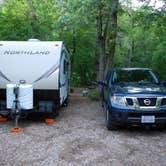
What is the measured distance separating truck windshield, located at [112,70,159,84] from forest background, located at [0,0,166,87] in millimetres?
4440

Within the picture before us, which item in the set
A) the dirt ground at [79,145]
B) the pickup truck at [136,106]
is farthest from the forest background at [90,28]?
the dirt ground at [79,145]

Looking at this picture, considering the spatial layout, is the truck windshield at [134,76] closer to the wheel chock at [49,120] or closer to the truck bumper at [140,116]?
the truck bumper at [140,116]

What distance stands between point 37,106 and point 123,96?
2.76 meters

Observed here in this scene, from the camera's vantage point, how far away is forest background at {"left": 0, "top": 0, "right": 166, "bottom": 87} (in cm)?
1368

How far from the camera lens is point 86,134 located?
24.7 ft

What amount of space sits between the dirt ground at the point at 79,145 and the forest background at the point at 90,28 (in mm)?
6278

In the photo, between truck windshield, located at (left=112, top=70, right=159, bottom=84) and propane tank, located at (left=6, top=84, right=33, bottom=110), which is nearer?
propane tank, located at (left=6, top=84, right=33, bottom=110)

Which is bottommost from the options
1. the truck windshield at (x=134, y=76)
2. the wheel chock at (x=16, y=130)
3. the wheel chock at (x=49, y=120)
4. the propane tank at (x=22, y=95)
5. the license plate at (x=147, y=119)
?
the wheel chock at (x=49, y=120)

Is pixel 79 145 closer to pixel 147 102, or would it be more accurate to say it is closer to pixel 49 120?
pixel 147 102

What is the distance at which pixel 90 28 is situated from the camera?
19.2m

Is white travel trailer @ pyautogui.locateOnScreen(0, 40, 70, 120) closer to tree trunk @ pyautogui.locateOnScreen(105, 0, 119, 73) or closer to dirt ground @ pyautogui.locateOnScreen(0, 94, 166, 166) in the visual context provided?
dirt ground @ pyautogui.locateOnScreen(0, 94, 166, 166)

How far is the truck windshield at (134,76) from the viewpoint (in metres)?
9.08

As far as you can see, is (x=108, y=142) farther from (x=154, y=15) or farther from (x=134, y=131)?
(x=154, y=15)

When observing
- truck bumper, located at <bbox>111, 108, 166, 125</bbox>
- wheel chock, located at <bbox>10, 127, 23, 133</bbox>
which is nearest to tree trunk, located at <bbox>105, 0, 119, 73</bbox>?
truck bumper, located at <bbox>111, 108, 166, 125</bbox>
